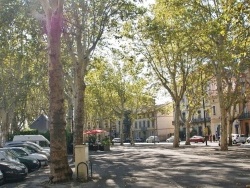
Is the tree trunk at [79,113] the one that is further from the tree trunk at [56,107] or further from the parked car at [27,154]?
the tree trunk at [56,107]

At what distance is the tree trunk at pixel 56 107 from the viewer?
15258 mm

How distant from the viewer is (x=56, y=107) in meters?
15.6

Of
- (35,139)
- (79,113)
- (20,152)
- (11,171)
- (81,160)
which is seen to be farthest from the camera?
(35,139)

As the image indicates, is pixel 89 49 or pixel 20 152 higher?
pixel 89 49

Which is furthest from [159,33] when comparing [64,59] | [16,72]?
[16,72]

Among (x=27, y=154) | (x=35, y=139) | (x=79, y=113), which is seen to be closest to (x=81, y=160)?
(x=79, y=113)

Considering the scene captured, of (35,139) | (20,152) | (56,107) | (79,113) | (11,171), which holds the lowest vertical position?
(11,171)

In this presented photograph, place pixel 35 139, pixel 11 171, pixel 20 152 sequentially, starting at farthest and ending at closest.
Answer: pixel 35 139 → pixel 20 152 → pixel 11 171

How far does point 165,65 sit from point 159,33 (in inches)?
562

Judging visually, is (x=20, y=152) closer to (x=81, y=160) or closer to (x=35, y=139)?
(x=81, y=160)

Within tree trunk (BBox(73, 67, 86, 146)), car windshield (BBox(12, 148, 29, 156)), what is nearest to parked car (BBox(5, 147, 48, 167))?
car windshield (BBox(12, 148, 29, 156))

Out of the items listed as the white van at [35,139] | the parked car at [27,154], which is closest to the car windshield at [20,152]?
the parked car at [27,154]

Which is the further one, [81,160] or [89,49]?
[89,49]

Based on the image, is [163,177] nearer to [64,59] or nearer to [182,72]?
[64,59]
